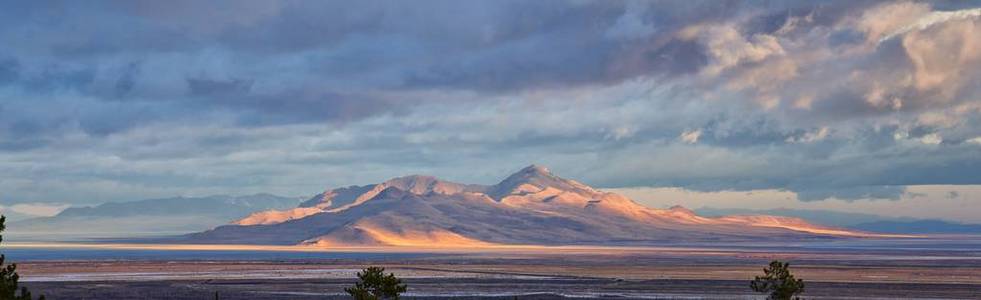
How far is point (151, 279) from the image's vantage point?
114 metres

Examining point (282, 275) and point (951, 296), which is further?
point (282, 275)

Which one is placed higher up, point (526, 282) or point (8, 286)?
point (8, 286)

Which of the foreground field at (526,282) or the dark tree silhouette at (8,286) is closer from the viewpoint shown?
the dark tree silhouette at (8,286)

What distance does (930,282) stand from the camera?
350ft

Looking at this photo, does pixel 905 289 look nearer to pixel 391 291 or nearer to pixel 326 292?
pixel 326 292

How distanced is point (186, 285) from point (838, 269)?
76816mm

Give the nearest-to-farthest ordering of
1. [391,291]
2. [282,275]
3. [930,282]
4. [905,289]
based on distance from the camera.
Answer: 1. [391,291]
2. [905,289]
3. [930,282]
4. [282,275]

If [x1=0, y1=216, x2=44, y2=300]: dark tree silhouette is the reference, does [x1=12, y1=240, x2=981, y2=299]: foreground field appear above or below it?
below

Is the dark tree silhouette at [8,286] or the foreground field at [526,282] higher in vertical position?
the dark tree silhouette at [8,286]

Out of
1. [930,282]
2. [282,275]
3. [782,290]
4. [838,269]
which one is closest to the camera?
[782,290]

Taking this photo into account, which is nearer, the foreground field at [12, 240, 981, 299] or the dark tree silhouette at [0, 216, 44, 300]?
the dark tree silhouette at [0, 216, 44, 300]

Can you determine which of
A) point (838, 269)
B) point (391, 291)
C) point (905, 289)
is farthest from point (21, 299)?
point (838, 269)

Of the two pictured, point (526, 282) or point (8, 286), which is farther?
point (526, 282)

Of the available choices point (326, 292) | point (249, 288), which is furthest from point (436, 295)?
point (249, 288)
